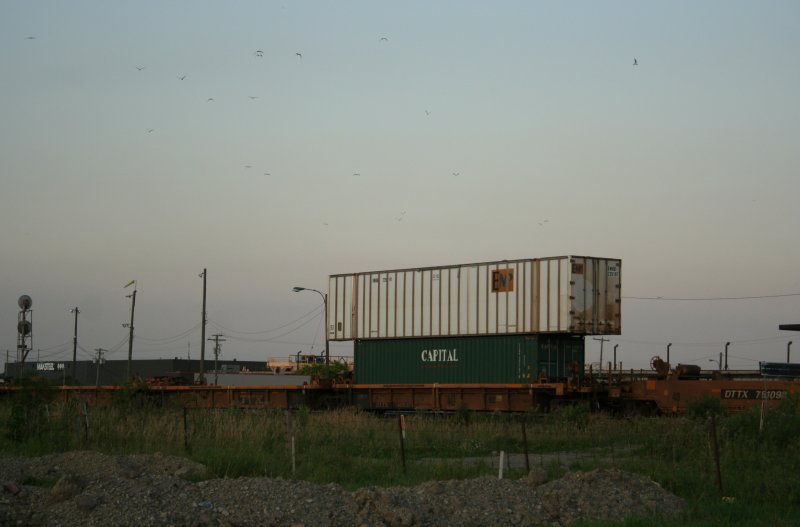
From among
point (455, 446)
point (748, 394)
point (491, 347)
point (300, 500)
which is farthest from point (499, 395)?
point (300, 500)

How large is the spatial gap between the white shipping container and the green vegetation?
5.30 metres

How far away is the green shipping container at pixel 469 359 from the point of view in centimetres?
3262

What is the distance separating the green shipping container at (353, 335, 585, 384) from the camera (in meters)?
32.6

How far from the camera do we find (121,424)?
2262 cm

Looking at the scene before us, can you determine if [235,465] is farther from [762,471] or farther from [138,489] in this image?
[762,471]

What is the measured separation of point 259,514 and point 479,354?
74.3ft

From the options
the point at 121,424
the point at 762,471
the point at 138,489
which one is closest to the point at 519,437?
the point at 762,471

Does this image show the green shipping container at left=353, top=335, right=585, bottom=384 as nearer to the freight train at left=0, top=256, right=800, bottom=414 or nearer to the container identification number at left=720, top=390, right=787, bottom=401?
the freight train at left=0, top=256, right=800, bottom=414

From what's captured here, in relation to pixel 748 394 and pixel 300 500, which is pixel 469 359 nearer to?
pixel 748 394

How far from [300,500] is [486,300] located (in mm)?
21905

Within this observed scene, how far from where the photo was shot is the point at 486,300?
3394cm

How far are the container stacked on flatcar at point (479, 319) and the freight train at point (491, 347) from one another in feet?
0.13

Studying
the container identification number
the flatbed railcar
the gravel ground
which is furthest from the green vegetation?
the flatbed railcar

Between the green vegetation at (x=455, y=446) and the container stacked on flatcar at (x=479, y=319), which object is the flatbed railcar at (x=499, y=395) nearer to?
the container stacked on flatcar at (x=479, y=319)
